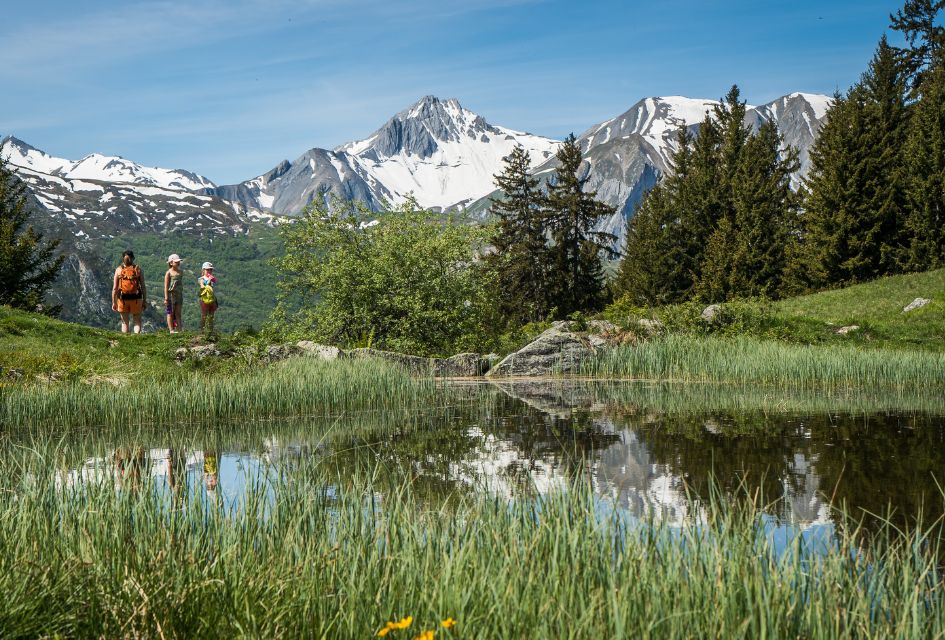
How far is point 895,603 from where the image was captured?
3781 millimetres

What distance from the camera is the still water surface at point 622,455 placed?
256 inches

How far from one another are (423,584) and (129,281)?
19039 mm

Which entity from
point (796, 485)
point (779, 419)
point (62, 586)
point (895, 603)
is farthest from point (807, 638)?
point (779, 419)

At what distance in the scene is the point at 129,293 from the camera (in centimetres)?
2084

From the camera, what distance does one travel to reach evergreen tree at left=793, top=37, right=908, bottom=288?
123 feet

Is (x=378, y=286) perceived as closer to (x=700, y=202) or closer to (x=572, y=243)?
(x=572, y=243)

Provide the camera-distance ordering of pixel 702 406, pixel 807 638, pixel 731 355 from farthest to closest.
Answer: pixel 731 355 < pixel 702 406 < pixel 807 638

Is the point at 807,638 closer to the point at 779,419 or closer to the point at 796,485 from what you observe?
the point at 796,485

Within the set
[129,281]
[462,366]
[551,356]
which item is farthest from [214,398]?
[551,356]

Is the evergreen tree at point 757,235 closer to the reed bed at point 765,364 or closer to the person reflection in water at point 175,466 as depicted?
the reed bed at point 765,364

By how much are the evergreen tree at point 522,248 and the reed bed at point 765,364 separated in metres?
24.9

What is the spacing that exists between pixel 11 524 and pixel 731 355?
15914mm

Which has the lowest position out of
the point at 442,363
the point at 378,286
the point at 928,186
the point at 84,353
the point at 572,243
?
the point at 442,363

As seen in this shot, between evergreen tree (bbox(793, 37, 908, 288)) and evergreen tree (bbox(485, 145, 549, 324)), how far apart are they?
14.2 meters
